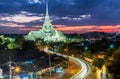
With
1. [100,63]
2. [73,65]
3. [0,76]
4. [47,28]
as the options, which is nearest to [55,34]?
[47,28]

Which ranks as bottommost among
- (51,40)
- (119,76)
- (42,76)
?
(51,40)

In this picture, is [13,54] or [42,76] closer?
[42,76]

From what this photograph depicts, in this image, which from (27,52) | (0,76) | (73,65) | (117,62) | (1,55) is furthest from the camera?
(27,52)

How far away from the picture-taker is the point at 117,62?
30.3 meters

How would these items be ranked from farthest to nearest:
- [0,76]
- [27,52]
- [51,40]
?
[51,40] < [27,52] < [0,76]

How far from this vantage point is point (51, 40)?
170 meters

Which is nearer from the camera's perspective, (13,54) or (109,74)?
(109,74)

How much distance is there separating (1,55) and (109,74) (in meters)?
40.0

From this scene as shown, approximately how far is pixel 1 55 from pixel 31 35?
101 metres

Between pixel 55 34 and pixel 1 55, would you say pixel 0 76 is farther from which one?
pixel 55 34

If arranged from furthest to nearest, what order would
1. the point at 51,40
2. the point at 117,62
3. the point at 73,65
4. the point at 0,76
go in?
the point at 51,40 → the point at 73,65 → the point at 0,76 → the point at 117,62

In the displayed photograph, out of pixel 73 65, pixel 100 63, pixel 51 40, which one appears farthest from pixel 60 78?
pixel 51 40

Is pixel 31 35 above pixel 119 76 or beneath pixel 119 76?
beneath

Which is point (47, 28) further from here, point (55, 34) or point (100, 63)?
point (100, 63)
